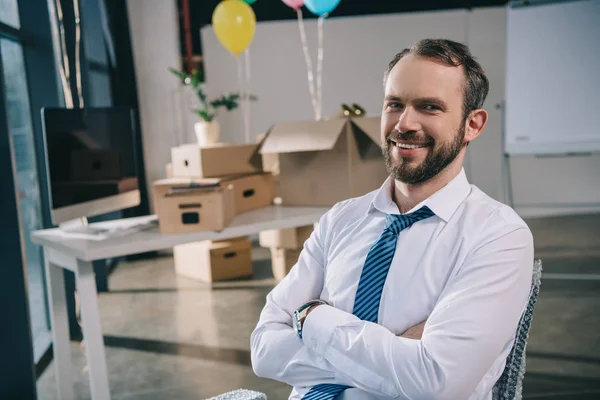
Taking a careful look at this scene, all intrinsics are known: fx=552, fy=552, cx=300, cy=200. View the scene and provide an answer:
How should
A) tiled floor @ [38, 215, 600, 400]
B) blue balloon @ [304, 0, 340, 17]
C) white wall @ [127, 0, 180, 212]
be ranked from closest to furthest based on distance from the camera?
1. tiled floor @ [38, 215, 600, 400]
2. blue balloon @ [304, 0, 340, 17]
3. white wall @ [127, 0, 180, 212]

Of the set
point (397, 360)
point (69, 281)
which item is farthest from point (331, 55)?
point (397, 360)

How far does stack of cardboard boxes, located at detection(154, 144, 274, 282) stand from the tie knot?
1160 mm

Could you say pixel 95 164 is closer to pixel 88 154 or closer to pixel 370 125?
pixel 88 154

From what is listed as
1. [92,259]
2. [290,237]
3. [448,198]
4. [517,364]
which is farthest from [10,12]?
[517,364]

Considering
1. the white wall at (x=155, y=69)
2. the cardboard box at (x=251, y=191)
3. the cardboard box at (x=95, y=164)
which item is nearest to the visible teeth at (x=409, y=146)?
the cardboard box at (x=95, y=164)

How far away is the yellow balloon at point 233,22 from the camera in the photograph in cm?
409

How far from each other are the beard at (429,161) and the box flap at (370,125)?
1.39 m

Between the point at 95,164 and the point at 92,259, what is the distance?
22.7 inches

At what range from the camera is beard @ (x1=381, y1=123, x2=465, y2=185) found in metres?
1.18

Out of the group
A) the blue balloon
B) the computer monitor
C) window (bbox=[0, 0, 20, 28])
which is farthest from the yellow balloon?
the computer monitor

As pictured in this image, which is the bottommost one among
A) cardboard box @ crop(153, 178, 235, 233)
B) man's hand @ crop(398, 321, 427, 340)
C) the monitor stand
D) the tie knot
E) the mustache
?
man's hand @ crop(398, 321, 427, 340)

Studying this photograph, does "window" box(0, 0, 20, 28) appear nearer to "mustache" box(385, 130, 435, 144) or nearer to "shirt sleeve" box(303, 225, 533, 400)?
"mustache" box(385, 130, 435, 144)

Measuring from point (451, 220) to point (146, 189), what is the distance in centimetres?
460

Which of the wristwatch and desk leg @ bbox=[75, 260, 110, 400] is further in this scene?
desk leg @ bbox=[75, 260, 110, 400]
